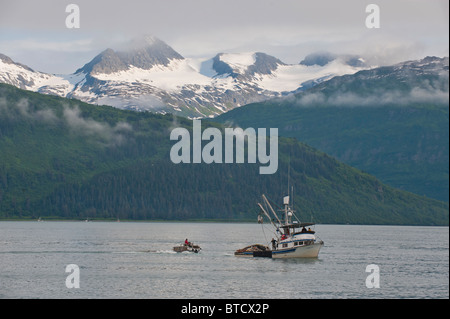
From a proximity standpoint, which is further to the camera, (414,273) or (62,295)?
(414,273)

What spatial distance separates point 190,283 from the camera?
13900cm

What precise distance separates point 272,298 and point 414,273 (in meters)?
56.3
